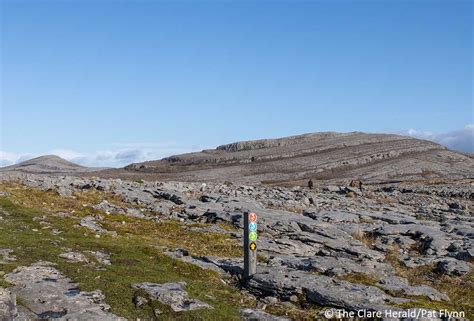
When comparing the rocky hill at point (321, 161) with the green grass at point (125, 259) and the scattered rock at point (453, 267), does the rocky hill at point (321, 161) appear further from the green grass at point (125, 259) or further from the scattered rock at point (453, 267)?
the scattered rock at point (453, 267)

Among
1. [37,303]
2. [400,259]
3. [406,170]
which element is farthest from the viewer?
[406,170]

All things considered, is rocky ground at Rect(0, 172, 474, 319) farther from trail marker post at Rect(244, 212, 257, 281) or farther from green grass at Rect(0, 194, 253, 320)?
trail marker post at Rect(244, 212, 257, 281)

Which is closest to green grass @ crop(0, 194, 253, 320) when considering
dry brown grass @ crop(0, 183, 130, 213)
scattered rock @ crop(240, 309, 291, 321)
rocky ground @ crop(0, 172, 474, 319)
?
rocky ground @ crop(0, 172, 474, 319)

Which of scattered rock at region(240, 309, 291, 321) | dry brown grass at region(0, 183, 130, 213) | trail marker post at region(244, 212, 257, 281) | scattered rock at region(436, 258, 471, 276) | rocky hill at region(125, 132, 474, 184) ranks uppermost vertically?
rocky hill at region(125, 132, 474, 184)

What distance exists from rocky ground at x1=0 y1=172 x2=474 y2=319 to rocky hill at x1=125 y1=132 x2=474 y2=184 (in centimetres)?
6896

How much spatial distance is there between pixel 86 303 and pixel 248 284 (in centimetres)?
549

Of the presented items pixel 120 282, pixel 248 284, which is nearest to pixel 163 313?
pixel 120 282

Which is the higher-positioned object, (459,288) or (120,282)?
(120,282)

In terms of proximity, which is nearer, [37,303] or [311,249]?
[37,303]

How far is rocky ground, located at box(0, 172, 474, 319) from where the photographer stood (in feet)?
46.8

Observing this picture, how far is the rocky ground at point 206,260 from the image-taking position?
1427 centimetres

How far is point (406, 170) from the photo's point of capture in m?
114

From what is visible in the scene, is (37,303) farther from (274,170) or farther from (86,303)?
(274,170)

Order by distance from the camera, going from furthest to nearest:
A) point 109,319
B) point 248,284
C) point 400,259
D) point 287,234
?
point 287,234, point 400,259, point 248,284, point 109,319
